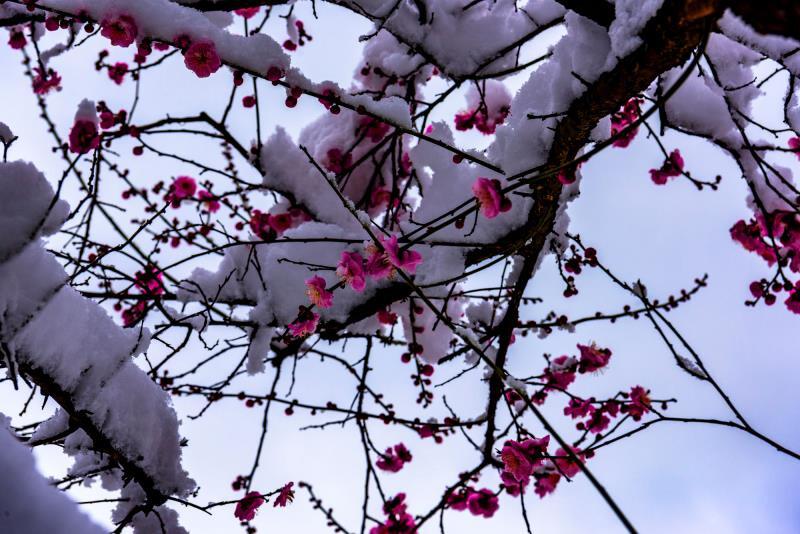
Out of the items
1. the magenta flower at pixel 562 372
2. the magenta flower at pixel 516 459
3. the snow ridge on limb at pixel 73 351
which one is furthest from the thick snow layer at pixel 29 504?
the magenta flower at pixel 562 372

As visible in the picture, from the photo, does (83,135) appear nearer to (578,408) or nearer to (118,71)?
(118,71)

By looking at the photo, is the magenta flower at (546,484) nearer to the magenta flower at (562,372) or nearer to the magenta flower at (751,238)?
→ the magenta flower at (562,372)

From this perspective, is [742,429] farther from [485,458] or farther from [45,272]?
[45,272]

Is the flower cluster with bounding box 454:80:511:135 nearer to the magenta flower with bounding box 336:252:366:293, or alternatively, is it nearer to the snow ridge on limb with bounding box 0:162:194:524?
the magenta flower with bounding box 336:252:366:293

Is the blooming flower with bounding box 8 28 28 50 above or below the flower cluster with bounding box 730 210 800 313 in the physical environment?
below

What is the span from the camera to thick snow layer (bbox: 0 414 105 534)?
1.97 ft

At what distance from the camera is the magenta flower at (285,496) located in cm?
205

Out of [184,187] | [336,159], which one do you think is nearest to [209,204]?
[184,187]

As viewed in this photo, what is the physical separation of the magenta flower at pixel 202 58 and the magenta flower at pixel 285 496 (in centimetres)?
167

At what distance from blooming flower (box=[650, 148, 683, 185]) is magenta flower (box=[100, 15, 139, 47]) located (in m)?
2.36

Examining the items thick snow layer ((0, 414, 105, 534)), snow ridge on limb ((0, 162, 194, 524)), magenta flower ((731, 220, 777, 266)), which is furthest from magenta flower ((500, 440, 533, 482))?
magenta flower ((731, 220, 777, 266))

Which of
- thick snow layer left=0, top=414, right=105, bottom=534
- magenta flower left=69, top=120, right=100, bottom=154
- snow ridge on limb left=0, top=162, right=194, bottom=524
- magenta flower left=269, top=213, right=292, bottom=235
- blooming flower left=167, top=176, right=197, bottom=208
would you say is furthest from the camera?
blooming flower left=167, top=176, right=197, bottom=208

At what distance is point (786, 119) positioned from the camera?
1.84m

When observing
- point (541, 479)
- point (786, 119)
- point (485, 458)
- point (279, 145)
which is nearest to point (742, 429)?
point (786, 119)
